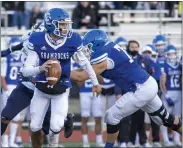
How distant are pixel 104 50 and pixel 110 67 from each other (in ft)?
0.68

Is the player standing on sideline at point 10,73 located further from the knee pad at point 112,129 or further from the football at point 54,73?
the football at point 54,73

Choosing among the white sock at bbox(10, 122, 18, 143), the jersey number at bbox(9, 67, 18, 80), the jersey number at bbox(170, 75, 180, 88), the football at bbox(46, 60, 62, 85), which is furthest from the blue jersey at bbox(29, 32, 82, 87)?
the jersey number at bbox(170, 75, 180, 88)

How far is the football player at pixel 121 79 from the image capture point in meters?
8.80

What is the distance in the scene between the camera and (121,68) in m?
8.88

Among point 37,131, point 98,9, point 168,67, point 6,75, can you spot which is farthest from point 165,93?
point 98,9

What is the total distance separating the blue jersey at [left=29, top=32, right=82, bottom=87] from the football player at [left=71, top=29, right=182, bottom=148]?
Result: 19 centimetres

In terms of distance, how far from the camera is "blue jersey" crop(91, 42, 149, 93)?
8758 millimetres

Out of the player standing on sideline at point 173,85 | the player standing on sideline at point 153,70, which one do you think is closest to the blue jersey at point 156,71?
the player standing on sideline at point 153,70

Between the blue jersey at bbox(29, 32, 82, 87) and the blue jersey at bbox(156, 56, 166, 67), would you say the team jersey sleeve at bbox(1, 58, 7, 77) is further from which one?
the blue jersey at bbox(29, 32, 82, 87)

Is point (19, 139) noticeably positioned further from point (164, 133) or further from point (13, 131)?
point (164, 133)

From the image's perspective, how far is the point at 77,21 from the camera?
15.0m

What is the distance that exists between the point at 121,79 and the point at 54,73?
0.91m

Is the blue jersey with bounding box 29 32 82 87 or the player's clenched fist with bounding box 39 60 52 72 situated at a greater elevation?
the blue jersey with bounding box 29 32 82 87

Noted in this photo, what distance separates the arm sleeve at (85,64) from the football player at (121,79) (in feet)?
0.39
